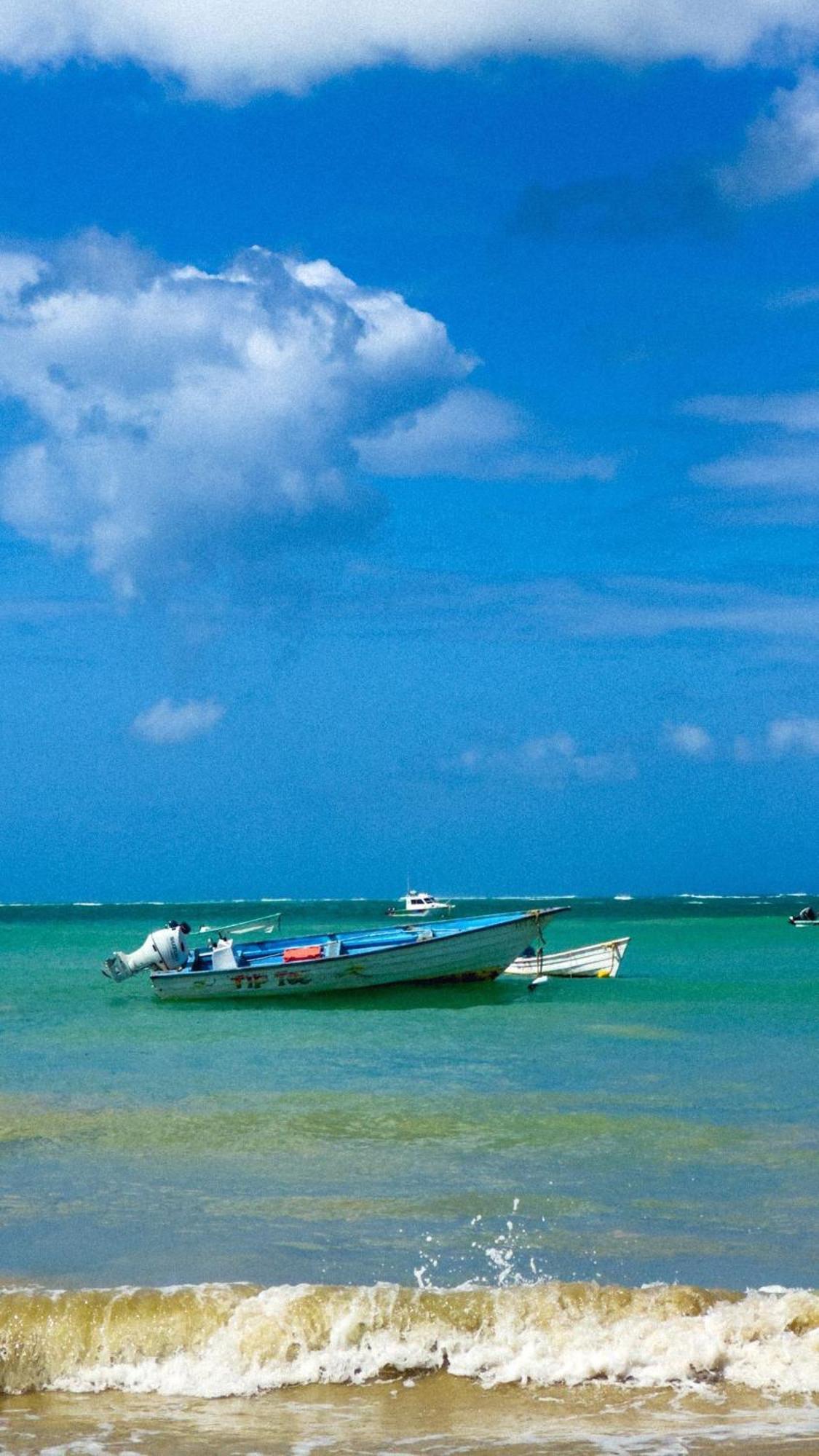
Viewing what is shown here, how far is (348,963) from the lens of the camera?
31.6 metres

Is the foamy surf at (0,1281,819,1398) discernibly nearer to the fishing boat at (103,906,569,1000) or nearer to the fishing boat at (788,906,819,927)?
the fishing boat at (103,906,569,1000)

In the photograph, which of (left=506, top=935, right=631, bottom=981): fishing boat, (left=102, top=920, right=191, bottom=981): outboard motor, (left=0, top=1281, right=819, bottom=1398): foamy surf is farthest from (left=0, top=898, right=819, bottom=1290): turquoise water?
(left=506, top=935, right=631, bottom=981): fishing boat

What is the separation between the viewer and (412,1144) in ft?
48.2

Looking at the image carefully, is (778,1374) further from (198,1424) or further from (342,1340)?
(198,1424)

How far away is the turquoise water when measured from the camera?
33.7 feet

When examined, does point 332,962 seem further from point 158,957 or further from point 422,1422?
point 422,1422

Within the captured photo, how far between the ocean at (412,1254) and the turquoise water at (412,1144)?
50 mm

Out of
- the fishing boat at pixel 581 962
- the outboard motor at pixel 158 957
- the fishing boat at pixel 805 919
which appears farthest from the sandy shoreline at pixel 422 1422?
the fishing boat at pixel 805 919

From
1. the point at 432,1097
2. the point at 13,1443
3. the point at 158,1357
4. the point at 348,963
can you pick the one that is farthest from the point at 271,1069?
the point at 13,1443

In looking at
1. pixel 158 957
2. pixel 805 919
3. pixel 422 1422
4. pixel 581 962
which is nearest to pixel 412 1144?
pixel 422 1422

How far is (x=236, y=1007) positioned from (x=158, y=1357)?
23.3m

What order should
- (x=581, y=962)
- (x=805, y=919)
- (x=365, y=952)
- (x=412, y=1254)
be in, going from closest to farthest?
(x=412, y=1254), (x=365, y=952), (x=581, y=962), (x=805, y=919)

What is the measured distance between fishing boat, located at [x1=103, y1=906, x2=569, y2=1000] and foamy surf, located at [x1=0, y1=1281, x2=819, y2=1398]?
22.4 metres

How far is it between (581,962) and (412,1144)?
23354mm
